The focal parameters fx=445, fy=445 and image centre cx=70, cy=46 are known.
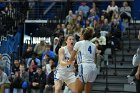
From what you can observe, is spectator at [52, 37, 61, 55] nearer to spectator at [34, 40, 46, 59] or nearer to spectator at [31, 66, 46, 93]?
spectator at [34, 40, 46, 59]

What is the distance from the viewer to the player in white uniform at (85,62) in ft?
33.0

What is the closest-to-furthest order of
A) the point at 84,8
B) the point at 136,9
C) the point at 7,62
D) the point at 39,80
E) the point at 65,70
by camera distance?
1. the point at 65,70
2. the point at 39,80
3. the point at 7,62
4. the point at 84,8
5. the point at 136,9

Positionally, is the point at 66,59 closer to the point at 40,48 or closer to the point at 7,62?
the point at 7,62

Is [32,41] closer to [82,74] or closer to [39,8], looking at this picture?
[39,8]

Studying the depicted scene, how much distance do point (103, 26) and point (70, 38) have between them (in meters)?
8.55

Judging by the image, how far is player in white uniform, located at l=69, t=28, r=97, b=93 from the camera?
396 inches

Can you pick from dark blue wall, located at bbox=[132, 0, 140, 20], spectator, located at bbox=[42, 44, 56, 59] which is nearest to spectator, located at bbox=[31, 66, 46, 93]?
spectator, located at bbox=[42, 44, 56, 59]

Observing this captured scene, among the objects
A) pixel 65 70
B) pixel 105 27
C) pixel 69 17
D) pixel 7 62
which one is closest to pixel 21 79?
pixel 7 62

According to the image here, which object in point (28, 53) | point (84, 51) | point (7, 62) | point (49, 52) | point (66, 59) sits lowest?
point (7, 62)

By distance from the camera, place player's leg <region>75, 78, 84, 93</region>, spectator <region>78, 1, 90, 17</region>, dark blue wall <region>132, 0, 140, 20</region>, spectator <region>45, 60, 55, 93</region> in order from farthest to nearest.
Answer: dark blue wall <region>132, 0, 140, 20</region>
spectator <region>78, 1, 90, 17</region>
spectator <region>45, 60, 55, 93</region>
player's leg <region>75, 78, 84, 93</region>

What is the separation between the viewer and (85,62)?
400 inches

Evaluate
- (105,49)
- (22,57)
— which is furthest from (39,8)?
(105,49)

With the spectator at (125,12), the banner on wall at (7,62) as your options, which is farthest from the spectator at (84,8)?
the banner on wall at (7,62)

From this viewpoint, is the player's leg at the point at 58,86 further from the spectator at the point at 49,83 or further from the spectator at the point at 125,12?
the spectator at the point at 125,12
